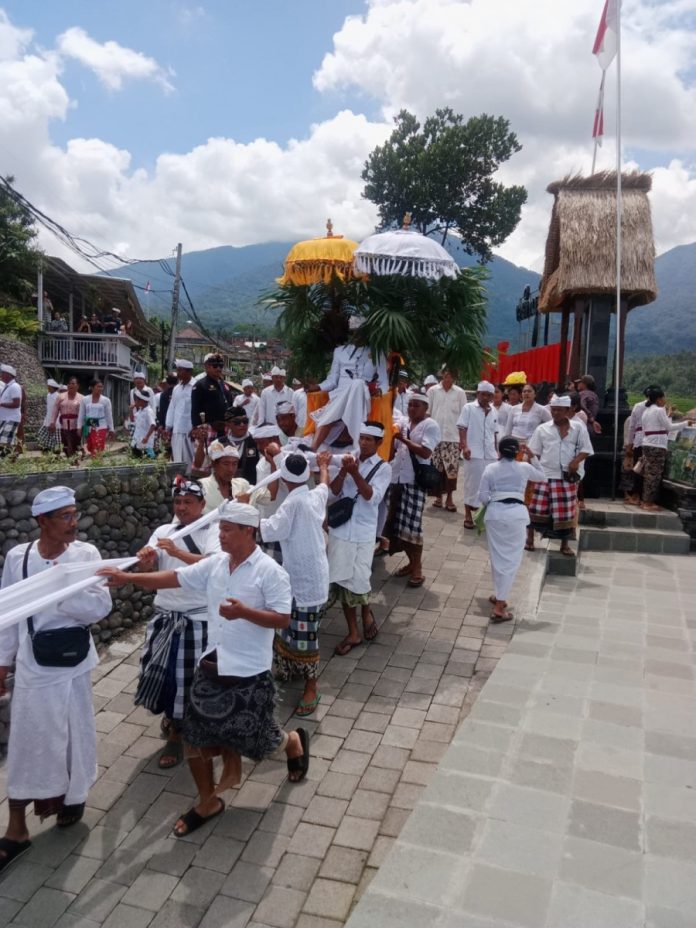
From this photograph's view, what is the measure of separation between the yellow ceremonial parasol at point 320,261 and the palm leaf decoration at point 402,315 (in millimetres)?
96

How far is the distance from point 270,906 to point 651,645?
4.29 meters

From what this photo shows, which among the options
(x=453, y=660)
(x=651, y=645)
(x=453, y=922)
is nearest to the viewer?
(x=453, y=922)

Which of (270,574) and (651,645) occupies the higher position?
(270,574)

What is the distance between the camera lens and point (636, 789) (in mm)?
3893

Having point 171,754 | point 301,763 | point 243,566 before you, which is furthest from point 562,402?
point 171,754

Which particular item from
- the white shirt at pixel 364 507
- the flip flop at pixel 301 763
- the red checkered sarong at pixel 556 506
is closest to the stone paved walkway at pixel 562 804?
the flip flop at pixel 301 763

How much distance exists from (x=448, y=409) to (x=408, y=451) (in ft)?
10.4

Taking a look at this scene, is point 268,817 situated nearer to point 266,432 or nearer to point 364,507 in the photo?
point 364,507

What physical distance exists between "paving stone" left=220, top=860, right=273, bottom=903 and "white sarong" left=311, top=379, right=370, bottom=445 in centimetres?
379

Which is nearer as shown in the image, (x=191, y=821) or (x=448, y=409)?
(x=191, y=821)

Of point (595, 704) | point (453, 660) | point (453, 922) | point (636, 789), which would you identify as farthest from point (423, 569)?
point (453, 922)

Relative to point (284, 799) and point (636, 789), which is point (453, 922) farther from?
point (636, 789)

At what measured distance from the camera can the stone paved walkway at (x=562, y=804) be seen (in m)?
2.99

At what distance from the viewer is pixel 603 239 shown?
450 inches
